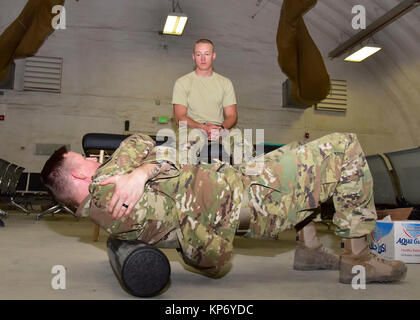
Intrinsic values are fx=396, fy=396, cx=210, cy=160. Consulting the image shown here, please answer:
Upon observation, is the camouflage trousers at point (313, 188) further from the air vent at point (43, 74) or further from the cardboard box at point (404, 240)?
the air vent at point (43, 74)

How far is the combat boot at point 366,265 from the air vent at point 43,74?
25.1 feet

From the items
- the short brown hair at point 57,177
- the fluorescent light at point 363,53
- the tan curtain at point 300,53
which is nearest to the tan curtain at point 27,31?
the tan curtain at point 300,53

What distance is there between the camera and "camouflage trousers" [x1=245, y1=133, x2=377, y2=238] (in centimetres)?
154

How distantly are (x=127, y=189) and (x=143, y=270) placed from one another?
286 mm

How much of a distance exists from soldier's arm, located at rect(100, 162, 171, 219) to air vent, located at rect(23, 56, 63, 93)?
294 inches

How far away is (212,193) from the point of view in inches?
57.7

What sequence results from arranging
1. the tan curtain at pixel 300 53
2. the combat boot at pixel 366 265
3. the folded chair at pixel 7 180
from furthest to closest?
the tan curtain at pixel 300 53 < the folded chair at pixel 7 180 < the combat boot at pixel 366 265

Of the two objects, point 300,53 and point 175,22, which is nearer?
point 300,53

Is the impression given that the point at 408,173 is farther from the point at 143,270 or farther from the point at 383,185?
the point at 143,270

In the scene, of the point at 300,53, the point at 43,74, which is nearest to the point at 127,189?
the point at 300,53

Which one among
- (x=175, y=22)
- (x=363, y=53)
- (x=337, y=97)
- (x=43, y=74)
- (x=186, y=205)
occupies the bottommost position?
(x=186, y=205)

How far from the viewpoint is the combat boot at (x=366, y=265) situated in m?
1.67

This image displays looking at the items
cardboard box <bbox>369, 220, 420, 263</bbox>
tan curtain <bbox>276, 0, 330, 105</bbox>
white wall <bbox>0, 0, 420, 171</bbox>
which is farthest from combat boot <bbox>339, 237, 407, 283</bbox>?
white wall <bbox>0, 0, 420, 171</bbox>
